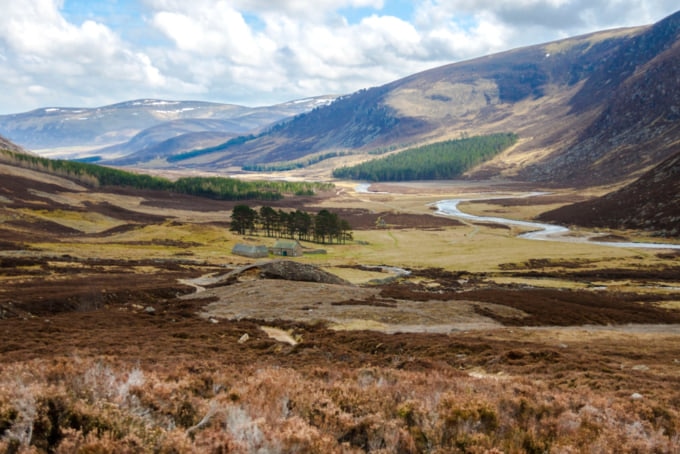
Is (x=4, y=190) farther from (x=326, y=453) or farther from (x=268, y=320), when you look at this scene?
(x=326, y=453)

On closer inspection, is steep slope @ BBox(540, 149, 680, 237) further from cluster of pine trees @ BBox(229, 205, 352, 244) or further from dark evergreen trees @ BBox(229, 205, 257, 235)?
dark evergreen trees @ BBox(229, 205, 257, 235)

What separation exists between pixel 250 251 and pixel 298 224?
36.2 meters

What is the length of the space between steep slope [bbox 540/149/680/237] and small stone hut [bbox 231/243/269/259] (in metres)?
113

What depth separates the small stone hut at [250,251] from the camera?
330 feet

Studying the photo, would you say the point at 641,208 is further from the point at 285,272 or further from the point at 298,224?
the point at 285,272

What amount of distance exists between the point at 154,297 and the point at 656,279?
260ft

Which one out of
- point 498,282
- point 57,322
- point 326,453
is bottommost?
point 498,282

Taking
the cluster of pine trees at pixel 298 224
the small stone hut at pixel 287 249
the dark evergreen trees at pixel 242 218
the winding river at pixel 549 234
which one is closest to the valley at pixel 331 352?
the small stone hut at pixel 287 249

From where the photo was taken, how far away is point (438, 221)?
6727 inches

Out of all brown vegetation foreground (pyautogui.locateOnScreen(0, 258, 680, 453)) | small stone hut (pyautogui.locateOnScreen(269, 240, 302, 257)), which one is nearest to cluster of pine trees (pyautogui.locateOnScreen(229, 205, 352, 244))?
small stone hut (pyautogui.locateOnScreen(269, 240, 302, 257))

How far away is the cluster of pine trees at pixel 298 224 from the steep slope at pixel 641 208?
8696cm

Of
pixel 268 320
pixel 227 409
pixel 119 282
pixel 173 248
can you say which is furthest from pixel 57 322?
pixel 173 248

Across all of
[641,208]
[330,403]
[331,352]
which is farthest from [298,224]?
[330,403]

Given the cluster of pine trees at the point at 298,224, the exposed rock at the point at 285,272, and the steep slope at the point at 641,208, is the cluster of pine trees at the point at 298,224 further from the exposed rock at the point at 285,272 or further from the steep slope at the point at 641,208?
the steep slope at the point at 641,208
